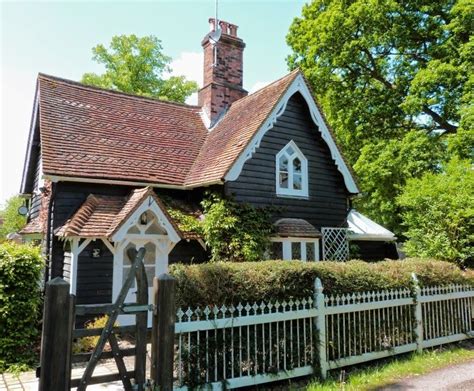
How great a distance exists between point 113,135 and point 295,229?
6.89 m

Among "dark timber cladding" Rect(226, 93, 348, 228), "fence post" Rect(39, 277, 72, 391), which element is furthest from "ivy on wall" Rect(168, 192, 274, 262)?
"fence post" Rect(39, 277, 72, 391)

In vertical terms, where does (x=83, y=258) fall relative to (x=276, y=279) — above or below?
above

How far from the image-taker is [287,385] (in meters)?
6.52

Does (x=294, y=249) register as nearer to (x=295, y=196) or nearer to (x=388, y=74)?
(x=295, y=196)

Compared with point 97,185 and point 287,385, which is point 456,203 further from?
point 97,185

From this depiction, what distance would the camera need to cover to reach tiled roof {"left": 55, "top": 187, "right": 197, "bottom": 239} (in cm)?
950

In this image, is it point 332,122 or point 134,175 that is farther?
point 332,122

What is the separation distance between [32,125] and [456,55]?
59.1 ft

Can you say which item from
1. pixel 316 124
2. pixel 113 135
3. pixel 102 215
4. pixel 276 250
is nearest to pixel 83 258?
pixel 102 215

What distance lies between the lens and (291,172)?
12922mm

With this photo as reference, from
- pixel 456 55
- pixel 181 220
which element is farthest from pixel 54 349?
pixel 456 55

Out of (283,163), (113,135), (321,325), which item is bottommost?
(321,325)

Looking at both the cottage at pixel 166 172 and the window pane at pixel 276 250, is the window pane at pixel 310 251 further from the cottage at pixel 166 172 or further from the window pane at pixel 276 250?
the window pane at pixel 276 250

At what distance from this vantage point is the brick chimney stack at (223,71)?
15.9 m
